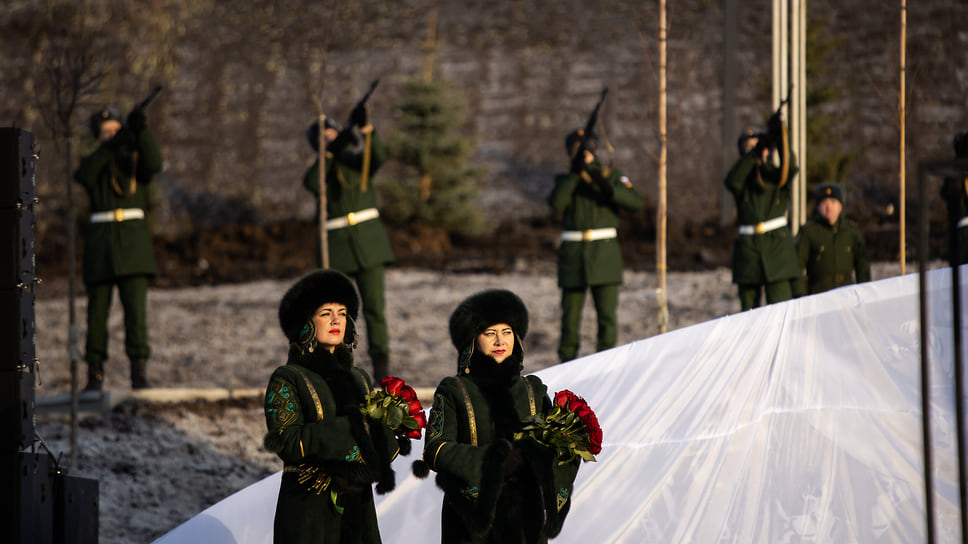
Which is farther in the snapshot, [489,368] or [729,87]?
[729,87]

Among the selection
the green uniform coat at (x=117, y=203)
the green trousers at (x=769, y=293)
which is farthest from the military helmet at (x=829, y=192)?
the green uniform coat at (x=117, y=203)

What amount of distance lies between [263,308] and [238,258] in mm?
2883

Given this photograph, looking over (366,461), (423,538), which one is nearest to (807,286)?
(423,538)

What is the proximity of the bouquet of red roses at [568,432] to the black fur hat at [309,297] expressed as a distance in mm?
731

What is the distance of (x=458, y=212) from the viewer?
1454cm

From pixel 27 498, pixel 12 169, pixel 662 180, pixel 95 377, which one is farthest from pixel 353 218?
pixel 27 498

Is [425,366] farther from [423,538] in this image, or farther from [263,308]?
[423,538]

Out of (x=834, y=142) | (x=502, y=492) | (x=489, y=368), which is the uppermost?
(x=834, y=142)

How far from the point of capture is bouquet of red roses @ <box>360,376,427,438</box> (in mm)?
3631

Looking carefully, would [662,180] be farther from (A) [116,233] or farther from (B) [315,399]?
(B) [315,399]

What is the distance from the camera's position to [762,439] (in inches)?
193

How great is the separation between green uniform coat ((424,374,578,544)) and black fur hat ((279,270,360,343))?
449 mm

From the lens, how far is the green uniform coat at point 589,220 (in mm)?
7605

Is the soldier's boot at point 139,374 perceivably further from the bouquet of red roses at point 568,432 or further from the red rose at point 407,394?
the bouquet of red roses at point 568,432
